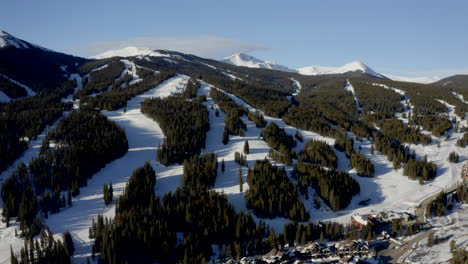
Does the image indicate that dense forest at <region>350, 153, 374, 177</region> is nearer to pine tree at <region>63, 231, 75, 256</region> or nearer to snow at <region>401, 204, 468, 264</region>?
snow at <region>401, 204, 468, 264</region>

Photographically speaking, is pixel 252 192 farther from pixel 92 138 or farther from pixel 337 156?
pixel 92 138

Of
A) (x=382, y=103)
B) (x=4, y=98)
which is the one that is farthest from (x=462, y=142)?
(x=4, y=98)

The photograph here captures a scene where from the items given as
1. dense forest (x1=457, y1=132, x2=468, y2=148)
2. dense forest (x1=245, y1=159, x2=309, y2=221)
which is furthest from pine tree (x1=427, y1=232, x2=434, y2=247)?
dense forest (x1=457, y1=132, x2=468, y2=148)

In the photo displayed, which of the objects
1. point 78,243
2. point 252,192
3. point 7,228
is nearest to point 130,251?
point 78,243

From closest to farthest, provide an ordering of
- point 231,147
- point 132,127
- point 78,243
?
point 78,243
point 231,147
point 132,127

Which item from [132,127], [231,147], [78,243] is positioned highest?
[132,127]

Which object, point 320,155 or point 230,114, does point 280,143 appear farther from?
point 230,114
